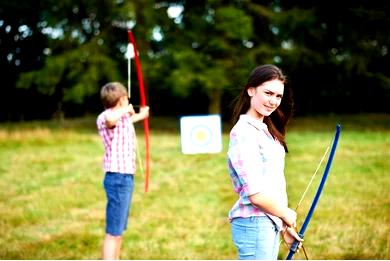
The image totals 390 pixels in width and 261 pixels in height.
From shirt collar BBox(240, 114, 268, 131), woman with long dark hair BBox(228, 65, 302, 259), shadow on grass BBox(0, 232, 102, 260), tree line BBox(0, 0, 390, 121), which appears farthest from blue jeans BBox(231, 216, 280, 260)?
tree line BBox(0, 0, 390, 121)

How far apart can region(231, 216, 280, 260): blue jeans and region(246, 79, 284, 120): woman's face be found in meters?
0.36

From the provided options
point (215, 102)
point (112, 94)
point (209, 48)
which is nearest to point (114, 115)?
point (112, 94)

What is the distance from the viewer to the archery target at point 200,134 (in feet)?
11.8

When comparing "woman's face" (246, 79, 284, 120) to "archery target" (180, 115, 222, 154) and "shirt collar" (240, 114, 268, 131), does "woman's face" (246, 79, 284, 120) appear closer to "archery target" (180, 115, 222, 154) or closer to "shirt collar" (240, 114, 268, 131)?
"shirt collar" (240, 114, 268, 131)

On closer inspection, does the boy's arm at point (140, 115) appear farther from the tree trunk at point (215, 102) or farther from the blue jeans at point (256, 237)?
the tree trunk at point (215, 102)

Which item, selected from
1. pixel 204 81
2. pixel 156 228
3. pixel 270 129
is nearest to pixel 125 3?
pixel 204 81

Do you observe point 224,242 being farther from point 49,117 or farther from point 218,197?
point 49,117

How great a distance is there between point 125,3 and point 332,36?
648cm

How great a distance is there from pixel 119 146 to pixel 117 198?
1.02 feet

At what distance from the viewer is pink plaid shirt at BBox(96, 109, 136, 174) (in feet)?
9.80

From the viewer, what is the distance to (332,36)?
15.9 m

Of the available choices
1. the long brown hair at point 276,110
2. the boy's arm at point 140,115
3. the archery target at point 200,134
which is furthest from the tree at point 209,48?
the long brown hair at point 276,110

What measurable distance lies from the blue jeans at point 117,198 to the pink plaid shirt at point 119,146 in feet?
0.14

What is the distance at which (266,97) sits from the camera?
1761 mm
